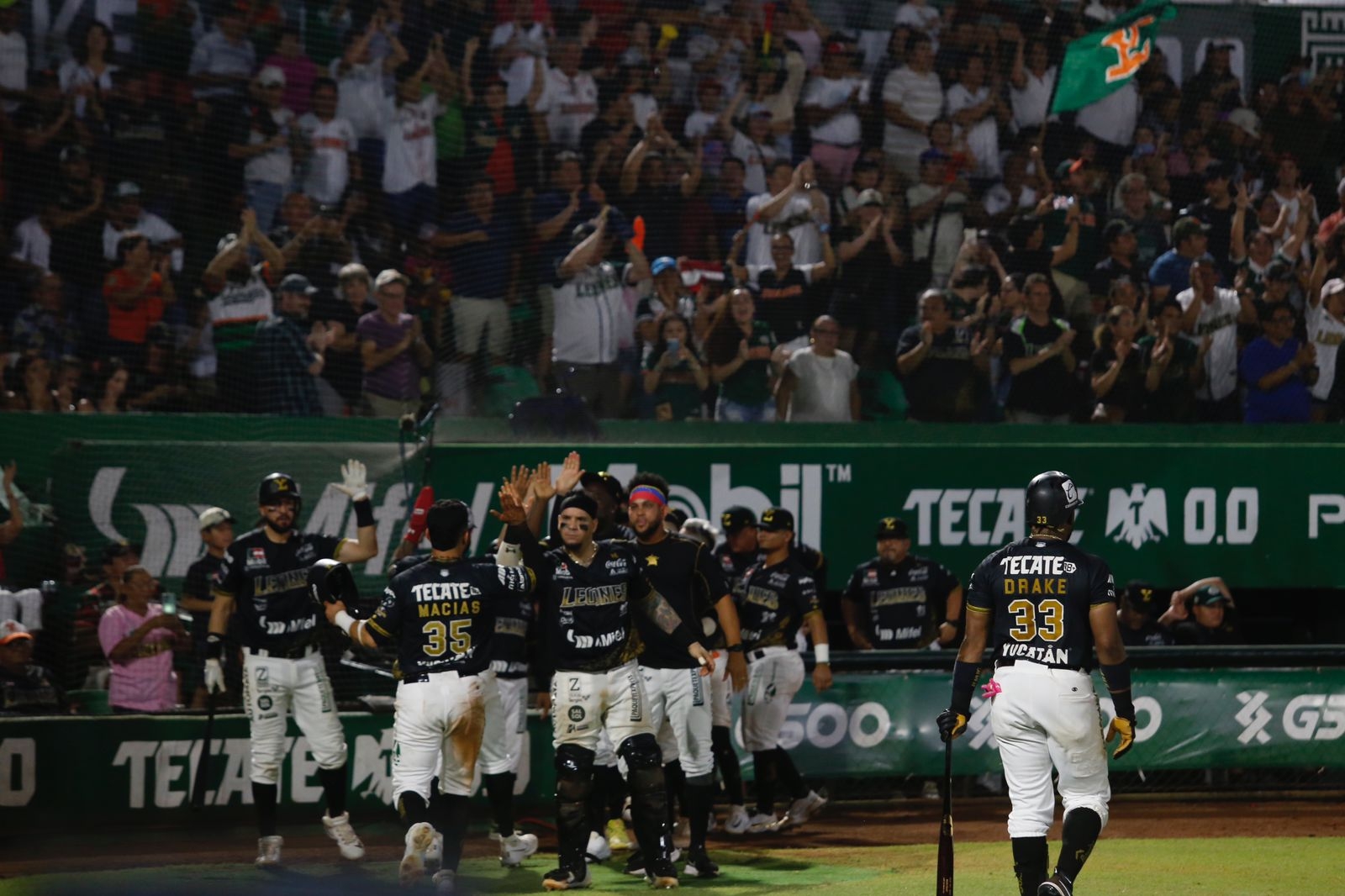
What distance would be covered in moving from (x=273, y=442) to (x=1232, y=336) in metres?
7.55

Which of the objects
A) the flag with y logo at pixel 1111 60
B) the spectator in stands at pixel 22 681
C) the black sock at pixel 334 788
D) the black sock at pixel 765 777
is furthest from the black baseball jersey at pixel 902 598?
the spectator in stands at pixel 22 681

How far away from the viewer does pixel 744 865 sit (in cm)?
967

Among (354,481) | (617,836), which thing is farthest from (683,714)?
(354,481)

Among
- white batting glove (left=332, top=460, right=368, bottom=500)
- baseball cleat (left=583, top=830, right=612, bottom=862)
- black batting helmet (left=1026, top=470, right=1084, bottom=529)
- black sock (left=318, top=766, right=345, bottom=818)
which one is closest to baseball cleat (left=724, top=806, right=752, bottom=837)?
baseball cleat (left=583, top=830, right=612, bottom=862)

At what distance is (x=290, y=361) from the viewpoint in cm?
1252

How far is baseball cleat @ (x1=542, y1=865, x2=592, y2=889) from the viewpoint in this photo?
870 centimetres

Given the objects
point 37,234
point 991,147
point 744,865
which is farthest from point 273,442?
point 991,147

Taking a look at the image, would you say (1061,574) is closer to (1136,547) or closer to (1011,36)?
(1136,547)

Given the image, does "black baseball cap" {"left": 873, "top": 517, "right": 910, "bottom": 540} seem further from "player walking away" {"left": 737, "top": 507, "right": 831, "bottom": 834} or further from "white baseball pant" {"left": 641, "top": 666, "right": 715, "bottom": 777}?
"white baseball pant" {"left": 641, "top": 666, "right": 715, "bottom": 777}

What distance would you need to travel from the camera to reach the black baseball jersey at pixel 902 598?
40.1 feet

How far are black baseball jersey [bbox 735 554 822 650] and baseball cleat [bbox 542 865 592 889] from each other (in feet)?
8.36

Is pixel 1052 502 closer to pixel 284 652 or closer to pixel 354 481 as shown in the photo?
pixel 354 481

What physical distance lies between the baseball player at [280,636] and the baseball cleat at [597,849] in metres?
1.38

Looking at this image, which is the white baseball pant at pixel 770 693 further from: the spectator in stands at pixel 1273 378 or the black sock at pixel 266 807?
the spectator in stands at pixel 1273 378
